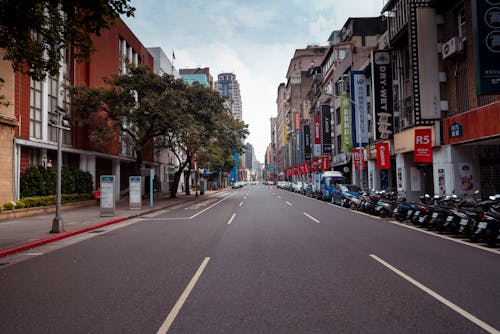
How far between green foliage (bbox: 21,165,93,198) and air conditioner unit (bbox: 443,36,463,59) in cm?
2505

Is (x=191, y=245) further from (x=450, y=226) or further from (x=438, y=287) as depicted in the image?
(x=450, y=226)

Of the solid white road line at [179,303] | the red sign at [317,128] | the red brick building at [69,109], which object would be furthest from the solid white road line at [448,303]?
the red sign at [317,128]

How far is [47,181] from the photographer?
22.5 m

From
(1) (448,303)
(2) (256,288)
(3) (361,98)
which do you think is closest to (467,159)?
(3) (361,98)

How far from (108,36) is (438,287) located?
3341cm

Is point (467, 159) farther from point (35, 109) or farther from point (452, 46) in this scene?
point (35, 109)

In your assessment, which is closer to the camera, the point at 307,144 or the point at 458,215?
the point at 458,215

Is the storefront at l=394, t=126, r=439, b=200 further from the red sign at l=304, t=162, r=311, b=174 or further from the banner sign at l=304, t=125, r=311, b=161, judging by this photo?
the banner sign at l=304, t=125, r=311, b=161

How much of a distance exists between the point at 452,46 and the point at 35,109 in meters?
25.2

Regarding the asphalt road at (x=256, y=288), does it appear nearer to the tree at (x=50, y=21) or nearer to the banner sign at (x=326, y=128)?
the tree at (x=50, y=21)

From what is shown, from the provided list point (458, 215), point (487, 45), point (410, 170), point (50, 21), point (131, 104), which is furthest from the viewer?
point (131, 104)

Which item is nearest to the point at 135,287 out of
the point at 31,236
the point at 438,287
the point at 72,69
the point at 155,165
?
the point at 438,287

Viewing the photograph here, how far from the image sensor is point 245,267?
23.2 feet

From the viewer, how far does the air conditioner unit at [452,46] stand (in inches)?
734
